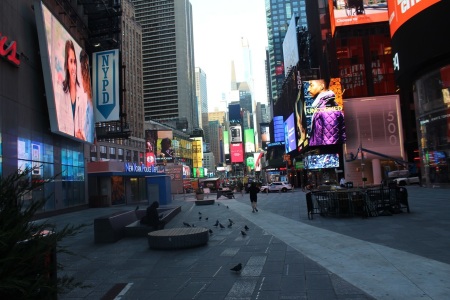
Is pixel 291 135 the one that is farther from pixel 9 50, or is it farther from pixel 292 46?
pixel 9 50

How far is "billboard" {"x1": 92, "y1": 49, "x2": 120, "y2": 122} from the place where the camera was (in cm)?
3816

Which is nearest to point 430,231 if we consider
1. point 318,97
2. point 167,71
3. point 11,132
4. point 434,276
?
point 434,276

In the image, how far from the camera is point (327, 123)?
60156 mm

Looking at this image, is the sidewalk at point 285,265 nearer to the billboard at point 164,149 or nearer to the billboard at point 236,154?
the billboard at point 164,149

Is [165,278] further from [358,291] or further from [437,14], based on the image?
[437,14]

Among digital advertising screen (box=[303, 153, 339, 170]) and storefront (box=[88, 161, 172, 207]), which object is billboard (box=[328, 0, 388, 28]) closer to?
digital advertising screen (box=[303, 153, 339, 170])

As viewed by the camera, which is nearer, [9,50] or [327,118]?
[9,50]

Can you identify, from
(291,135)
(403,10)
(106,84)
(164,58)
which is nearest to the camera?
(403,10)

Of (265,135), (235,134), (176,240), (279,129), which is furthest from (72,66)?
(235,134)

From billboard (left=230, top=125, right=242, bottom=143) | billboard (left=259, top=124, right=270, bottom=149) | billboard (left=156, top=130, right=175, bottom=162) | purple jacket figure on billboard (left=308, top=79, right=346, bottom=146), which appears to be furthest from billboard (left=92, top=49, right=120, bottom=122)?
billboard (left=230, top=125, right=242, bottom=143)

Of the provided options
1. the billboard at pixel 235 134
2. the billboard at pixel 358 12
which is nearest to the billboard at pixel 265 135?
the billboard at pixel 235 134

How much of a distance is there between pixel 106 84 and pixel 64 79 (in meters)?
10.3

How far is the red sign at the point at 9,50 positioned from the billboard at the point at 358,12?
53.1m

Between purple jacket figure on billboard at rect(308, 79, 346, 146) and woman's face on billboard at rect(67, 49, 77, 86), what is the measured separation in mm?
39034
